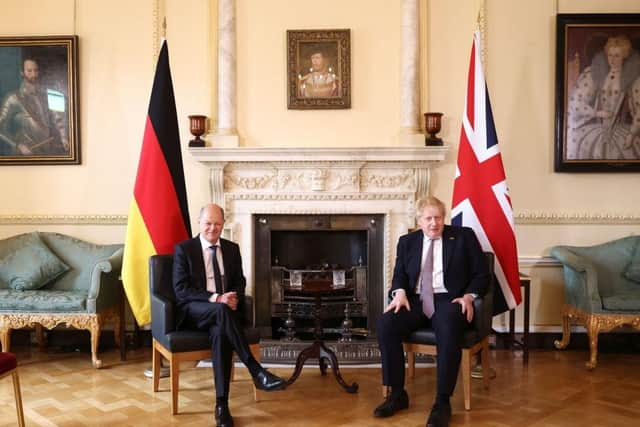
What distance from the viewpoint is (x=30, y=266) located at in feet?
14.6

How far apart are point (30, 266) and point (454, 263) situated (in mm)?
3279

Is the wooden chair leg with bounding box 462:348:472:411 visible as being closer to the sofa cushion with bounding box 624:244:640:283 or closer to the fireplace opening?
the fireplace opening

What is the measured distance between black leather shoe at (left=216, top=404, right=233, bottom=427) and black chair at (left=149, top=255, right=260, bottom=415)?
11.9 inches

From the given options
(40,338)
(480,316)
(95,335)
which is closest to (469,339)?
(480,316)

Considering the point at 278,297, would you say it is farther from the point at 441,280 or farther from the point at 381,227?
the point at 441,280

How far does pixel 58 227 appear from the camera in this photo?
489cm

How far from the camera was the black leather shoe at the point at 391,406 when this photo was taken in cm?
316

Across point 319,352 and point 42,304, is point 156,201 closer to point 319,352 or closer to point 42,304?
point 42,304

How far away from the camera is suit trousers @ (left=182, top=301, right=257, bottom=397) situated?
3.15 meters

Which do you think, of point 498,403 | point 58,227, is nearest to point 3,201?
point 58,227

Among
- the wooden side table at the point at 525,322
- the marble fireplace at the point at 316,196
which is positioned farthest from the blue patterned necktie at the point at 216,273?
the wooden side table at the point at 525,322

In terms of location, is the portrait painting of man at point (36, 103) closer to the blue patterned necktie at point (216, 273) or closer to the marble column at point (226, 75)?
the marble column at point (226, 75)

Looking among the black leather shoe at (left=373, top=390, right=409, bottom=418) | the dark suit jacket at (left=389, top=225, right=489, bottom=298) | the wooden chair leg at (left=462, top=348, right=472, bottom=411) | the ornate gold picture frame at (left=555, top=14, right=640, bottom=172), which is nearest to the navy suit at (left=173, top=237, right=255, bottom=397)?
the black leather shoe at (left=373, top=390, right=409, bottom=418)

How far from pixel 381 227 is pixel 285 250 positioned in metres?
0.89
